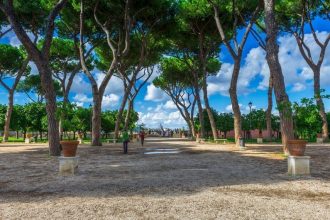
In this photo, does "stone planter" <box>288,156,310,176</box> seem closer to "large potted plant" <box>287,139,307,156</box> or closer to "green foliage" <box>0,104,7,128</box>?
"large potted plant" <box>287,139,307,156</box>

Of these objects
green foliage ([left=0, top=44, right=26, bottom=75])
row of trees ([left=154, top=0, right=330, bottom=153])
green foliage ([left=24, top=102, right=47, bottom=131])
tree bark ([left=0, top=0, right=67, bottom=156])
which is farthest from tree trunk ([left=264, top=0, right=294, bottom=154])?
green foliage ([left=24, top=102, right=47, bottom=131])

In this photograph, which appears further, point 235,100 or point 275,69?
point 235,100

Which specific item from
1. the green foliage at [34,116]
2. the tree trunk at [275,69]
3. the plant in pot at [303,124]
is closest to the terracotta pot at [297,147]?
the plant in pot at [303,124]

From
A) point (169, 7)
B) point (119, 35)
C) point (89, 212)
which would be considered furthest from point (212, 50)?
point (89, 212)

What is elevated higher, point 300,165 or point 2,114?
point 2,114

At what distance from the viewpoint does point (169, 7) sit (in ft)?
82.1

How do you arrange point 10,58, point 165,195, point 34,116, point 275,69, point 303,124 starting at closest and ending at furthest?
point 165,195
point 303,124
point 275,69
point 10,58
point 34,116

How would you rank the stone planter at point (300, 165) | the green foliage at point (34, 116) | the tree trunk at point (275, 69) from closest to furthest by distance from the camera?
the stone planter at point (300, 165), the tree trunk at point (275, 69), the green foliage at point (34, 116)

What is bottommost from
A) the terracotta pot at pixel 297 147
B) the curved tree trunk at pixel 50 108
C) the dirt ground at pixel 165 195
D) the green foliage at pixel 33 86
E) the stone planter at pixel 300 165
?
the dirt ground at pixel 165 195

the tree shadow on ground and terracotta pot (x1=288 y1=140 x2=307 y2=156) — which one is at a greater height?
terracotta pot (x1=288 y1=140 x2=307 y2=156)

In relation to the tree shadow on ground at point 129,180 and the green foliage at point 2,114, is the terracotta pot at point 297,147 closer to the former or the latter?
the tree shadow on ground at point 129,180

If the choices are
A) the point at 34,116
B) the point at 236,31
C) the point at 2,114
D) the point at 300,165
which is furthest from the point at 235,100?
the point at 2,114

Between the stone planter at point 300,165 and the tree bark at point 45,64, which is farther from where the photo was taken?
the tree bark at point 45,64

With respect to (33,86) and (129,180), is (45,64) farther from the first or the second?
(33,86)
